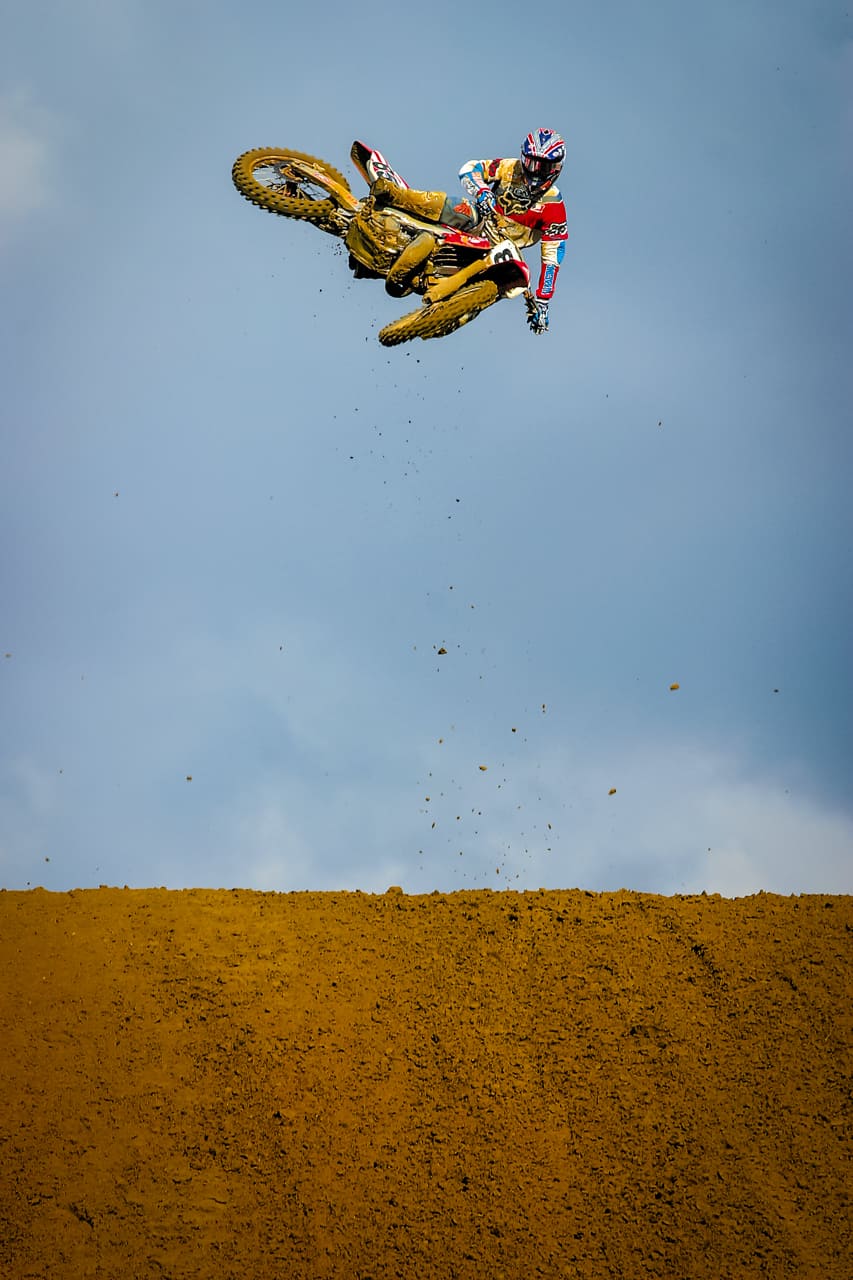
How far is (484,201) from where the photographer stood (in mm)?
14500

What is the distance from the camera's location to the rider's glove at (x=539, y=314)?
14.8 metres

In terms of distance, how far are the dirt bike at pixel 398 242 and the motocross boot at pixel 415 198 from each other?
0.12 m

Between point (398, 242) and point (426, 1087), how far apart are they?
1014 cm

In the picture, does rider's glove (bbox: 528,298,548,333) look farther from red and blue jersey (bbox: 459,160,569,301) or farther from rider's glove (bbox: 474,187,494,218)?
rider's glove (bbox: 474,187,494,218)

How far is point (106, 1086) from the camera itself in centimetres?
1240

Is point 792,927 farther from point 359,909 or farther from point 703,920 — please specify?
point 359,909

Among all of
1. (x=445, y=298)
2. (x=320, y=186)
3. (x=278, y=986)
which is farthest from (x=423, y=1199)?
(x=320, y=186)

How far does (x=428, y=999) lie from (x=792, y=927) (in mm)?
4661

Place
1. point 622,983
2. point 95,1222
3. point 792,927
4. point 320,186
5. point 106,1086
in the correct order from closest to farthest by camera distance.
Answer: point 95,1222 → point 106,1086 → point 622,983 → point 792,927 → point 320,186

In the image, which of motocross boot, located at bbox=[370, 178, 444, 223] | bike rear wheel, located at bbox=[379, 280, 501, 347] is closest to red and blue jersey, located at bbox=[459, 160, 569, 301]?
motocross boot, located at bbox=[370, 178, 444, 223]

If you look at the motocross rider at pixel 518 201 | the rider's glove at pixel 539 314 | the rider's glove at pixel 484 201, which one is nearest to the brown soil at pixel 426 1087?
the rider's glove at pixel 539 314

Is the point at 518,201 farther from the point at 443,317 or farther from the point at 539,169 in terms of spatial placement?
the point at 443,317

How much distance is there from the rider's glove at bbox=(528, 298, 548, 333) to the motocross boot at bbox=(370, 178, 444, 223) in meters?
1.62

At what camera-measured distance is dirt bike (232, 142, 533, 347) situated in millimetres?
13883
